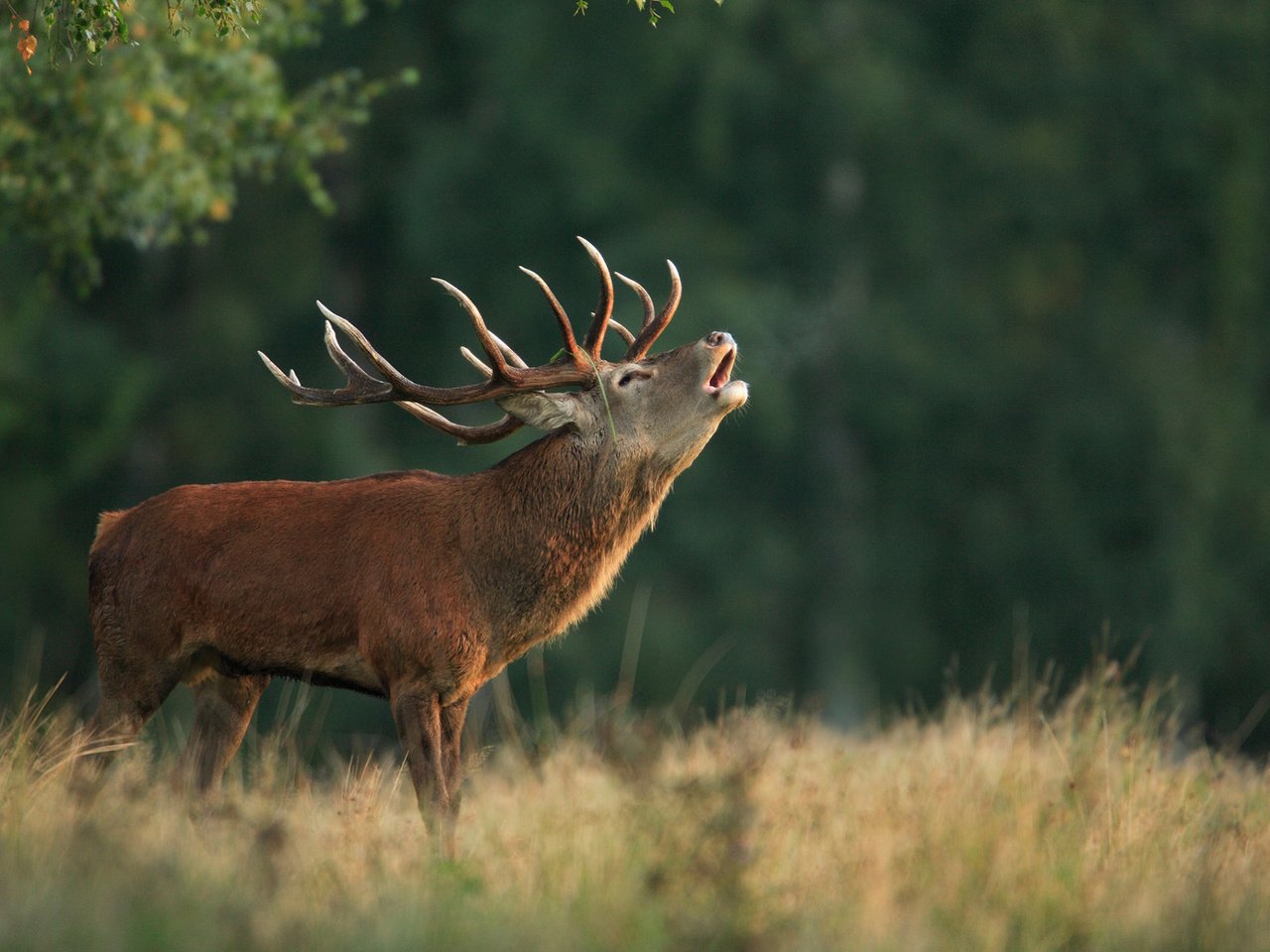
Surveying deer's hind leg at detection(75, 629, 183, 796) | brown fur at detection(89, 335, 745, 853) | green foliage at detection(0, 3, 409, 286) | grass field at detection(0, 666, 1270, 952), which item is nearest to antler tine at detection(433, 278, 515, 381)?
brown fur at detection(89, 335, 745, 853)

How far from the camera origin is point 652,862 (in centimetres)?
512

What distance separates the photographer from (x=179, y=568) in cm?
671

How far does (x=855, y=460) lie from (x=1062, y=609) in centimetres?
316

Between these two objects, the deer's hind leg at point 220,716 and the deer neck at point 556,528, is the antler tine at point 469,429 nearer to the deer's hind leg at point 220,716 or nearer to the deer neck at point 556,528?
the deer neck at point 556,528

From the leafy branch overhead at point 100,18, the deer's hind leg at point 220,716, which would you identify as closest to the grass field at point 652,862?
the deer's hind leg at point 220,716

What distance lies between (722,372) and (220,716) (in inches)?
90.9

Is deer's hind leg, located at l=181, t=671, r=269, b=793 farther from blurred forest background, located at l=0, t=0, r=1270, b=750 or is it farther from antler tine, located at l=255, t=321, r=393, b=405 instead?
blurred forest background, located at l=0, t=0, r=1270, b=750

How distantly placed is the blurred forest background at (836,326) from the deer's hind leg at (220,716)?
12.9 meters

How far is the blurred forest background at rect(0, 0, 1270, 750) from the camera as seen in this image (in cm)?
2064

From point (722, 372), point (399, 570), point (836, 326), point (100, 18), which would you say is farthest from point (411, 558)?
point (836, 326)

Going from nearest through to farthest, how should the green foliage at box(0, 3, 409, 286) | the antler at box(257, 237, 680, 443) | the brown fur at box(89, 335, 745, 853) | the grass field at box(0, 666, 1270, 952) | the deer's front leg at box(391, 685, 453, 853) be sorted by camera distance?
the grass field at box(0, 666, 1270, 952) < the deer's front leg at box(391, 685, 453, 853) < the brown fur at box(89, 335, 745, 853) < the antler at box(257, 237, 680, 443) < the green foliage at box(0, 3, 409, 286)

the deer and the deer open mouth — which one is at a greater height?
the deer open mouth

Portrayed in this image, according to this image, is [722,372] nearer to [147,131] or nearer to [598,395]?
[598,395]

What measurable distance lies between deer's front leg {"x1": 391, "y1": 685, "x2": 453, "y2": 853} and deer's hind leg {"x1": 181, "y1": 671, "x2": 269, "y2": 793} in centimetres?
86
